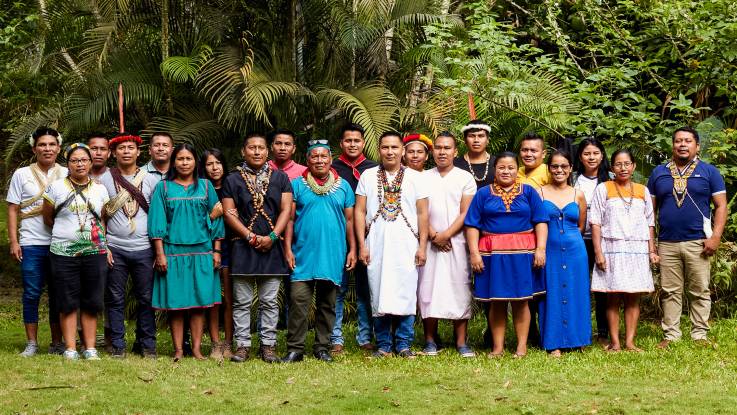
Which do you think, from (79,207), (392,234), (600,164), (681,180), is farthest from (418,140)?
(79,207)

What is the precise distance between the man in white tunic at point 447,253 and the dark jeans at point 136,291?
7.54 ft

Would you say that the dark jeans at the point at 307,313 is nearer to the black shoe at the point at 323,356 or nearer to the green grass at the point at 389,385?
the black shoe at the point at 323,356

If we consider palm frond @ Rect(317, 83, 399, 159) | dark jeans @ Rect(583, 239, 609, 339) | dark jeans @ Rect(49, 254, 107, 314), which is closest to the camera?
dark jeans @ Rect(49, 254, 107, 314)

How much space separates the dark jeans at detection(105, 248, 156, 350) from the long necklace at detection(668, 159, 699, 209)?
4.57 m

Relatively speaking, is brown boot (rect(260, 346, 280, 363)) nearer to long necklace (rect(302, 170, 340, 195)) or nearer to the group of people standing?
the group of people standing

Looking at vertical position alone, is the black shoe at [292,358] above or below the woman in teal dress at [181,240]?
below

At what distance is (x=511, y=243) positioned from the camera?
26.1 feet

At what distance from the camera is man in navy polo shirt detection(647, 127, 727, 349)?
328 inches

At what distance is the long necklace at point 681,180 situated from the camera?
836cm

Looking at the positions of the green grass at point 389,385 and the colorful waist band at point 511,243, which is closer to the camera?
the green grass at point 389,385

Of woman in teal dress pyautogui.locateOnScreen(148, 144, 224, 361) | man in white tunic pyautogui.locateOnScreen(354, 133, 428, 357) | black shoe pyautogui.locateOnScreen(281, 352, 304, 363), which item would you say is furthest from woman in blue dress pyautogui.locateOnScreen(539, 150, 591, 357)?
woman in teal dress pyautogui.locateOnScreen(148, 144, 224, 361)

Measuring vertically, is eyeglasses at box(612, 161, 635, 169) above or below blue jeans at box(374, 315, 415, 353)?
above

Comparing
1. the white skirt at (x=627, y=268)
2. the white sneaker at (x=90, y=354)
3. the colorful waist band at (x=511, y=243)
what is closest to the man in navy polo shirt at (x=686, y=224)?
the white skirt at (x=627, y=268)

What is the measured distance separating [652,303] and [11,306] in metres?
7.83
